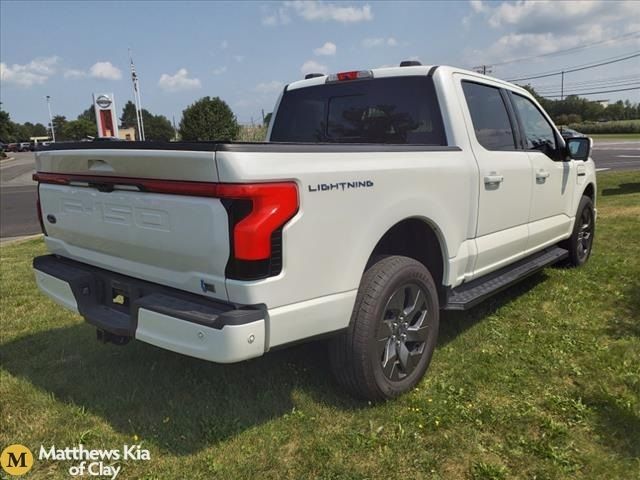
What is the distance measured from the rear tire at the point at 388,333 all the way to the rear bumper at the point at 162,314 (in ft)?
2.10

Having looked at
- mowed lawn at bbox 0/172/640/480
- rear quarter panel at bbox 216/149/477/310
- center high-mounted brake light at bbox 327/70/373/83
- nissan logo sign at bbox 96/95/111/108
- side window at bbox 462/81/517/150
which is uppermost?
nissan logo sign at bbox 96/95/111/108

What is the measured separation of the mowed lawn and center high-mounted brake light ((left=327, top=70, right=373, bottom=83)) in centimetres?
206

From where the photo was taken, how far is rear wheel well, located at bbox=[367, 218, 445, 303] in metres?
3.40

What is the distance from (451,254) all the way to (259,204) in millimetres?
1664

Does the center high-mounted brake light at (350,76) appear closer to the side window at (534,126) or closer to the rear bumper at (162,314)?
the side window at (534,126)

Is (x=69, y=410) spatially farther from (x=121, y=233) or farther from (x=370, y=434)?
(x=370, y=434)

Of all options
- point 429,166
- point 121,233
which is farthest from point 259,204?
point 429,166

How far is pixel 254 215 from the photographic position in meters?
2.28

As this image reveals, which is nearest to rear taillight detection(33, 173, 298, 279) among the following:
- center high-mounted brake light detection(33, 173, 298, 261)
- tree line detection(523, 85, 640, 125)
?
center high-mounted brake light detection(33, 173, 298, 261)

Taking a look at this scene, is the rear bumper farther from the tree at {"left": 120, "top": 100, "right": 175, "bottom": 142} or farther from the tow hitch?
the tree at {"left": 120, "top": 100, "right": 175, "bottom": 142}

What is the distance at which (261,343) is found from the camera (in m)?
2.38

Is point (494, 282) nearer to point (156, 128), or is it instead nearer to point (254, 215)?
point (254, 215)

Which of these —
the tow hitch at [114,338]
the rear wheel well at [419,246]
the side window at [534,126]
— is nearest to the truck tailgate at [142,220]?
the tow hitch at [114,338]

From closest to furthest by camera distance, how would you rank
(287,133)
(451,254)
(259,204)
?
(259,204), (451,254), (287,133)
